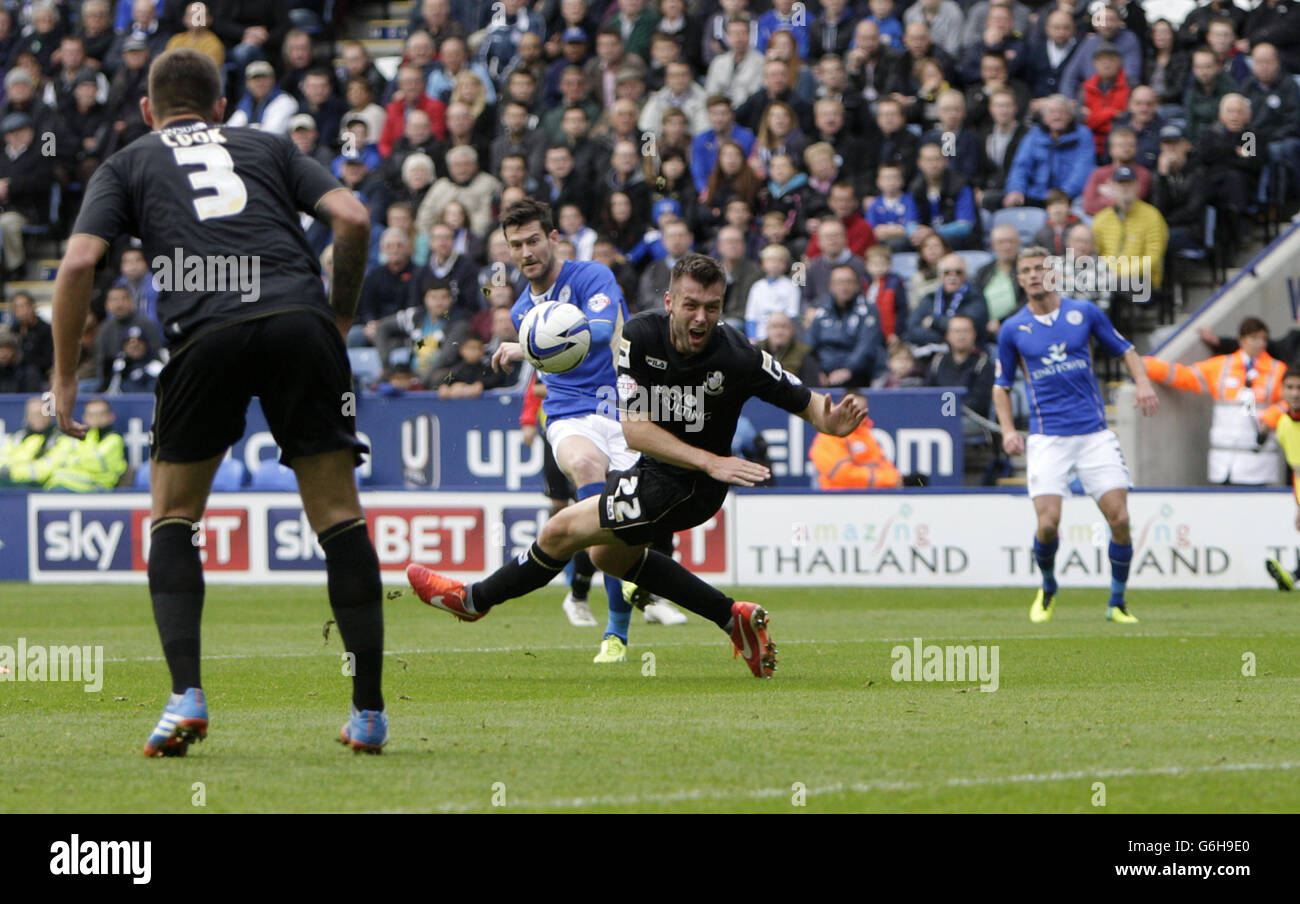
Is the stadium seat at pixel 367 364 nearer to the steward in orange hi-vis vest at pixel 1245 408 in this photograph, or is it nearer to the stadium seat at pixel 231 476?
the stadium seat at pixel 231 476

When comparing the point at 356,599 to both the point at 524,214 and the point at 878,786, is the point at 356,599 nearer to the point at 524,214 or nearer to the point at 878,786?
the point at 878,786

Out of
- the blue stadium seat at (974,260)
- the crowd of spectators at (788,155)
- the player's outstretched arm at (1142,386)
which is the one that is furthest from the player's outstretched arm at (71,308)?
the blue stadium seat at (974,260)

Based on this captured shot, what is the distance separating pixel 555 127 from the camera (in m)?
22.4

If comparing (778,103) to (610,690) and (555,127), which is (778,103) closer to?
(555,127)

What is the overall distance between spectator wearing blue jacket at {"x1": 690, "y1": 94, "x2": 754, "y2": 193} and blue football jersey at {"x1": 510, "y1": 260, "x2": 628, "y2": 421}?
31.9 feet

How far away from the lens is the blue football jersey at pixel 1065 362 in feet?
45.4

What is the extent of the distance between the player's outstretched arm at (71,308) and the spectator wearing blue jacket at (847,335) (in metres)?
12.9

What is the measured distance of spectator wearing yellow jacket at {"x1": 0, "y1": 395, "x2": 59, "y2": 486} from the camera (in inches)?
821

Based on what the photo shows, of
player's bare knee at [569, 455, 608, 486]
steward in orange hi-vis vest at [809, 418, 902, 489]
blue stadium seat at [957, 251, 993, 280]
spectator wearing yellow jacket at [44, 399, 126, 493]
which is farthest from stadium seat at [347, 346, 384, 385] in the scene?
player's bare knee at [569, 455, 608, 486]

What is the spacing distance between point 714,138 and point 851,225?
2099mm

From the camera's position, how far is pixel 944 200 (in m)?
19.9

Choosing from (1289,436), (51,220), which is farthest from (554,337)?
(51,220)

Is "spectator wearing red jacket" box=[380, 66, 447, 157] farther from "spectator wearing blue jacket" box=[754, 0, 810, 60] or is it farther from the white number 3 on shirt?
the white number 3 on shirt
